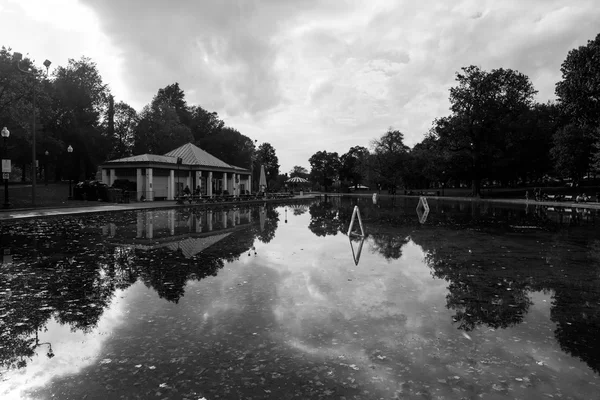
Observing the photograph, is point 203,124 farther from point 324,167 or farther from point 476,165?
point 476,165

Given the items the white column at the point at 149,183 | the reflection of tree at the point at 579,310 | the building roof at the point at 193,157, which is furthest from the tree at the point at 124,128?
the reflection of tree at the point at 579,310

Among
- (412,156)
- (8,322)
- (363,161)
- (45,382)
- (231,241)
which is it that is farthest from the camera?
(363,161)

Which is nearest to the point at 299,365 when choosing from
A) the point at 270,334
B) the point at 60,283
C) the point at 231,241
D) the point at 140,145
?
the point at 270,334

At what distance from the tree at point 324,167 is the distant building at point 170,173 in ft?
195

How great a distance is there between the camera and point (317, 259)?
1068 cm

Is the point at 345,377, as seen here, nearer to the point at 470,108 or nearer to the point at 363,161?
the point at 470,108

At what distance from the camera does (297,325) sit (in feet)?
18.2

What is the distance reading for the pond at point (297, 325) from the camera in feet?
12.8

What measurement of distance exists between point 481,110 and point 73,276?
5657 centimetres

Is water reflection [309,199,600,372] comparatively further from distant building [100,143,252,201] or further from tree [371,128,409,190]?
tree [371,128,409,190]

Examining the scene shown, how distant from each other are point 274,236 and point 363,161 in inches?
3672

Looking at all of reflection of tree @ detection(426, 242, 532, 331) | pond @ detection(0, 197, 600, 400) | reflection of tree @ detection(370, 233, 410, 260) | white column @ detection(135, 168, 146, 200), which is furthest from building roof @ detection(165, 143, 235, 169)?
reflection of tree @ detection(426, 242, 532, 331)

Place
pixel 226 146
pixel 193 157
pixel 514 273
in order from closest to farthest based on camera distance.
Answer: pixel 514 273 < pixel 193 157 < pixel 226 146

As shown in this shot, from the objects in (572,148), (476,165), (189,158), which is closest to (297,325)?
(189,158)
